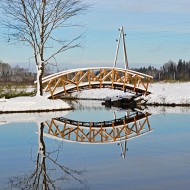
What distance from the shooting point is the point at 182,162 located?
804 centimetres

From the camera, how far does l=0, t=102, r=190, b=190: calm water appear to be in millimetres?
6531

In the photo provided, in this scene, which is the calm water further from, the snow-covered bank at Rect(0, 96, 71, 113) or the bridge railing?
the bridge railing

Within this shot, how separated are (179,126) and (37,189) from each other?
883 centimetres

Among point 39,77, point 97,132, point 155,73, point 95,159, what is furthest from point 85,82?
point 155,73

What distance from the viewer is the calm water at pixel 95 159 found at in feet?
21.4

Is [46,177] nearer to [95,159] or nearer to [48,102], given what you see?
[95,159]

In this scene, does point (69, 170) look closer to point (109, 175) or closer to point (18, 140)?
point (109, 175)

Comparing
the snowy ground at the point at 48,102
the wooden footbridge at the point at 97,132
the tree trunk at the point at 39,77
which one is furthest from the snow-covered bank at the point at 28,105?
the wooden footbridge at the point at 97,132

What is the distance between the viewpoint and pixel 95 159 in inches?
333

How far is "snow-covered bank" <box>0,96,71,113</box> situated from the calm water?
820cm

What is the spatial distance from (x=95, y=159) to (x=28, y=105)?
13939 mm

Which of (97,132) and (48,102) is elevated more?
(48,102)

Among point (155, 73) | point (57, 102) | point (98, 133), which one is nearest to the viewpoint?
point (98, 133)

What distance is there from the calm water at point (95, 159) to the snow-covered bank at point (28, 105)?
8196 millimetres
